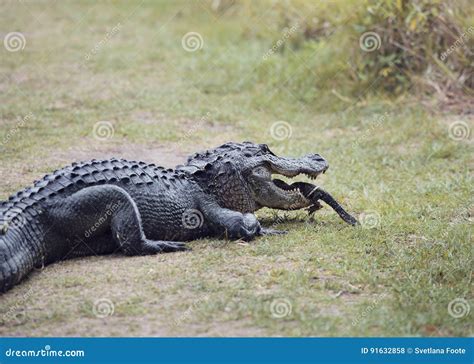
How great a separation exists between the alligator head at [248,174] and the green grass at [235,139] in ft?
0.94

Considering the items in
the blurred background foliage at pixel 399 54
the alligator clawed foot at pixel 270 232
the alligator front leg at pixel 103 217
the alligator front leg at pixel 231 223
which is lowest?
the alligator clawed foot at pixel 270 232

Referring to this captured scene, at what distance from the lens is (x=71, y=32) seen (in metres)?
15.3

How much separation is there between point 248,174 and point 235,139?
3116 mm

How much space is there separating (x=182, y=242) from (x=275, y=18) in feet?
26.9

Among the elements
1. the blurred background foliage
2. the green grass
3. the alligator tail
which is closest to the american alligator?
the alligator tail

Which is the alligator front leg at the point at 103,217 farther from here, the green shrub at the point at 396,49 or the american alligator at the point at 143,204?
the green shrub at the point at 396,49

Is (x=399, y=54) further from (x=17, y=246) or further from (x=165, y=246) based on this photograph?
(x=17, y=246)

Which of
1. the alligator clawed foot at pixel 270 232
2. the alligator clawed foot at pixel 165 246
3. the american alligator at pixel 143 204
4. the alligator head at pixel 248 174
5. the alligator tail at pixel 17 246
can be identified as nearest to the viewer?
the alligator tail at pixel 17 246

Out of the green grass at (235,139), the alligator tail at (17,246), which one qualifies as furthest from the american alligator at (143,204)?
the green grass at (235,139)

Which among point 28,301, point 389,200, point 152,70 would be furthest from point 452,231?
point 152,70

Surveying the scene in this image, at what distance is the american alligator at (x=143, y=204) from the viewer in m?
5.76

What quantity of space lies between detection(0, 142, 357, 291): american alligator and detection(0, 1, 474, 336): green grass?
163 millimetres

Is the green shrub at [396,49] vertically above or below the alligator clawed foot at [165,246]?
above

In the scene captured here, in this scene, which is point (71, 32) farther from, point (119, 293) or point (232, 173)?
point (119, 293)
